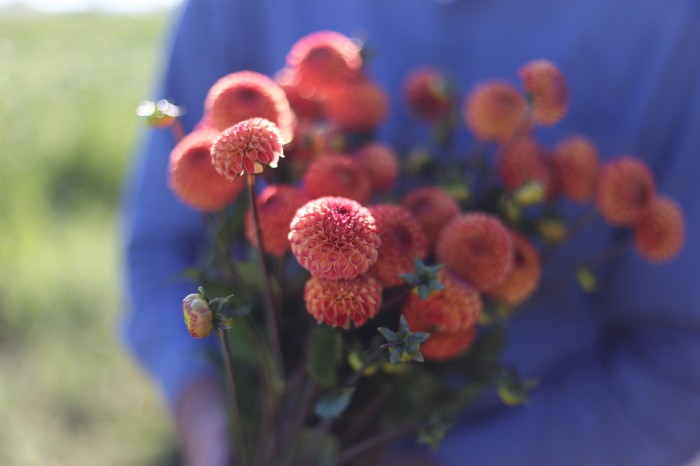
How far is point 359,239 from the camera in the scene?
0.33 meters

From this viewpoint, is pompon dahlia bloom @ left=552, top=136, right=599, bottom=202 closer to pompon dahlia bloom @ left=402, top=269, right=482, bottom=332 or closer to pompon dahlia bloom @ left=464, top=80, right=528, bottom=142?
pompon dahlia bloom @ left=464, top=80, right=528, bottom=142

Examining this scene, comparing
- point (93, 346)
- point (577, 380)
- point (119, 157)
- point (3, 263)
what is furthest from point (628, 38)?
point (119, 157)

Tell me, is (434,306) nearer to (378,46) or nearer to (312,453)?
(312,453)

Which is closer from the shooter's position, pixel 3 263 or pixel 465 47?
pixel 465 47

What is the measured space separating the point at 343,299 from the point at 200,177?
5.1 inches

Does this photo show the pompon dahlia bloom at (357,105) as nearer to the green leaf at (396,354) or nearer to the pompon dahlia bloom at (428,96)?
the pompon dahlia bloom at (428,96)

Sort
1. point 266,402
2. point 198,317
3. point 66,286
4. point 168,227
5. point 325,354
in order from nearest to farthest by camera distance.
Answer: point 198,317, point 325,354, point 266,402, point 168,227, point 66,286

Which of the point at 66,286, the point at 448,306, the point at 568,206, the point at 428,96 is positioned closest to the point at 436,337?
the point at 448,306

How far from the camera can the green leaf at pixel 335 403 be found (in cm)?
41

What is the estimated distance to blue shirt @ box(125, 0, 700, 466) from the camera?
27.3 inches

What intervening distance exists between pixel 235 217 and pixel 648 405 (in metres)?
0.51

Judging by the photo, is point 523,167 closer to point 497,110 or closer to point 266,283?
point 497,110

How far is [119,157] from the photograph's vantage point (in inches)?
99.7

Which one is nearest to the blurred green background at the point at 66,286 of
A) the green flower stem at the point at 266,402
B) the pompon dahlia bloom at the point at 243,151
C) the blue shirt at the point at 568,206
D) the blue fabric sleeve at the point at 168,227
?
the blue fabric sleeve at the point at 168,227
